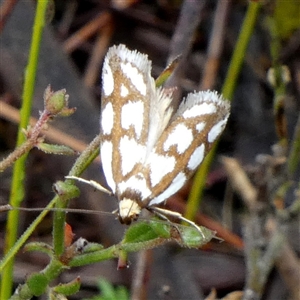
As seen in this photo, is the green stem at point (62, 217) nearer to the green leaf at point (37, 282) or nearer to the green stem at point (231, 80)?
the green leaf at point (37, 282)

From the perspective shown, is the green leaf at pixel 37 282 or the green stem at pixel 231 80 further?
the green stem at pixel 231 80

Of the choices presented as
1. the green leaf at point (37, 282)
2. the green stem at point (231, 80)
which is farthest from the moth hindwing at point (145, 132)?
the green stem at point (231, 80)

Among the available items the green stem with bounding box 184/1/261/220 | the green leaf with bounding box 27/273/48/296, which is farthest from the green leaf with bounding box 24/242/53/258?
the green stem with bounding box 184/1/261/220

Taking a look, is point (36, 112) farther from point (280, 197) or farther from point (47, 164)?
point (280, 197)

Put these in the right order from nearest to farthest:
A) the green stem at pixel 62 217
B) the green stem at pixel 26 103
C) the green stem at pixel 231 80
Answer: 1. the green stem at pixel 62 217
2. the green stem at pixel 26 103
3. the green stem at pixel 231 80

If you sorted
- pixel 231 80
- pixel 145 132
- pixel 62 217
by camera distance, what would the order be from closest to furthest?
pixel 62 217 → pixel 145 132 → pixel 231 80

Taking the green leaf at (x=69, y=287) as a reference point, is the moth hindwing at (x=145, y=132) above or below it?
above

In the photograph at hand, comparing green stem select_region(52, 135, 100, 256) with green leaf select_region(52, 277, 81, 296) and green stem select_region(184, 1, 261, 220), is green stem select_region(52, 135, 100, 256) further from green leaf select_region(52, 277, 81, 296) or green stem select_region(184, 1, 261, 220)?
green stem select_region(184, 1, 261, 220)

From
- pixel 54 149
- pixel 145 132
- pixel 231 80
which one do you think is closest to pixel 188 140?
pixel 145 132

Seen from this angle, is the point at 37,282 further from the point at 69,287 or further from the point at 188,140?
the point at 188,140
